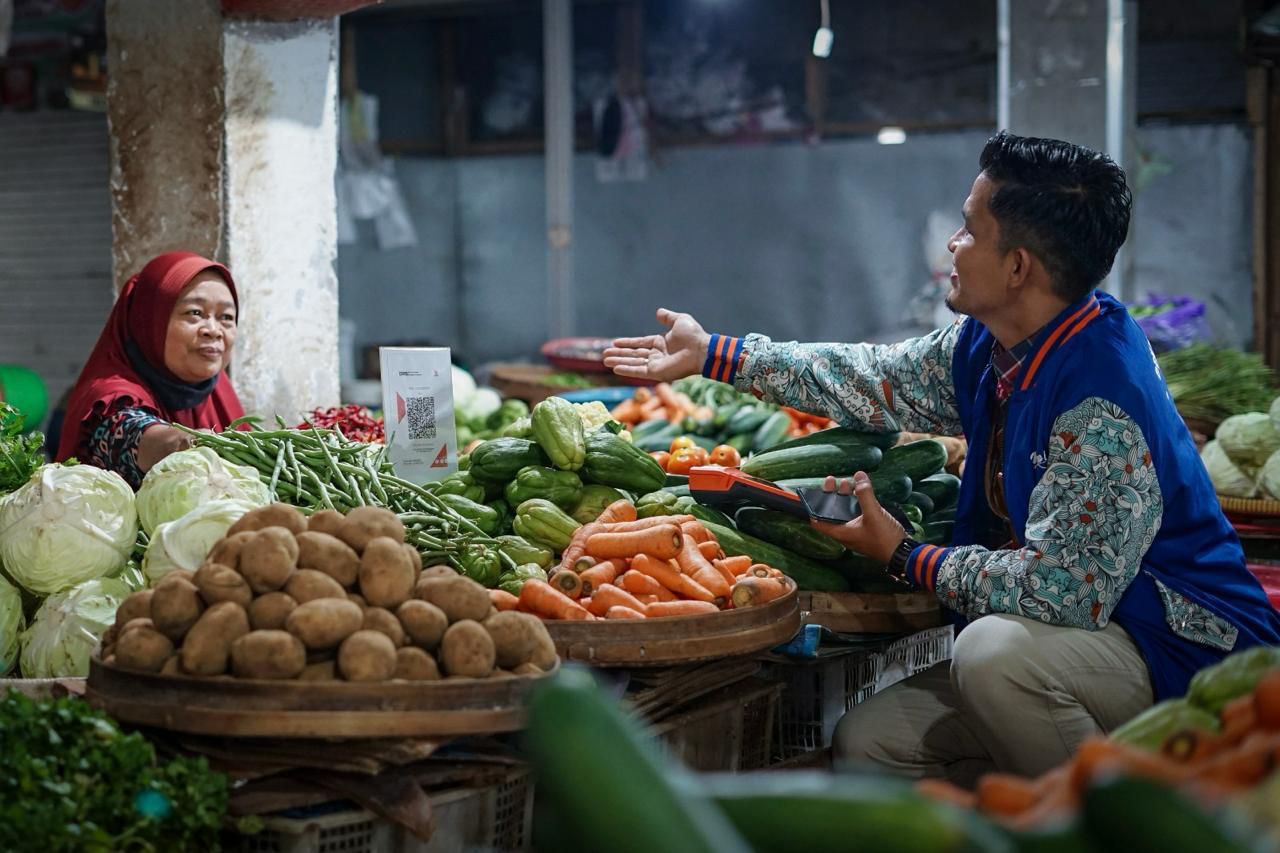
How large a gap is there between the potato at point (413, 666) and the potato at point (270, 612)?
22cm

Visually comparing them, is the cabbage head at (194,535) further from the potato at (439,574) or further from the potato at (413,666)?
the potato at (413,666)

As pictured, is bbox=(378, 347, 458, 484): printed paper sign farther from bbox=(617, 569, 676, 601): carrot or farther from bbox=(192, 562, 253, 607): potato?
bbox=(192, 562, 253, 607): potato

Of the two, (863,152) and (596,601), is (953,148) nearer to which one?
(863,152)

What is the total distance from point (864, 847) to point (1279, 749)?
0.58 metres

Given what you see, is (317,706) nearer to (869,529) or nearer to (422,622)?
(422,622)

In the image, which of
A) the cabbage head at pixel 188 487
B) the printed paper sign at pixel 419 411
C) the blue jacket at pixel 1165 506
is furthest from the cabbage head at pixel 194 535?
the blue jacket at pixel 1165 506

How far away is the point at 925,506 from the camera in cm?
439

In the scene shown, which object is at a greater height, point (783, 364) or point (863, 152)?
point (863, 152)

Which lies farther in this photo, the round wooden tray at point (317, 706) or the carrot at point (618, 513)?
the carrot at point (618, 513)

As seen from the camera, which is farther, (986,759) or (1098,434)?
(986,759)

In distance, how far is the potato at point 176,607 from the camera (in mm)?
2393

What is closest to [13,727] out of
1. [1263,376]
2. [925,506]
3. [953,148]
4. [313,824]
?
[313,824]

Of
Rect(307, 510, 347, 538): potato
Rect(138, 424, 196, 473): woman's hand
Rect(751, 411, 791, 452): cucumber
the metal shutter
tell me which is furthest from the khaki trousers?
the metal shutter

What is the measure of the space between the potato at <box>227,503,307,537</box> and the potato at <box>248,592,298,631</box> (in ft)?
0.63
